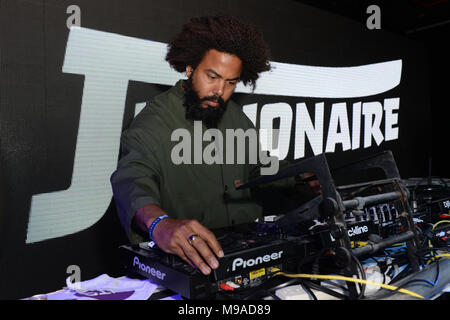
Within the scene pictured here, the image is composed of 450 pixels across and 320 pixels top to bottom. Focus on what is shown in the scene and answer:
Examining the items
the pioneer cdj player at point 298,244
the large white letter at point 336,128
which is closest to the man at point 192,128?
the pioneer cdj player at point 298,244

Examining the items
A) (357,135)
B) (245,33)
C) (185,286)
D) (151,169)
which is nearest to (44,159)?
(151,169)

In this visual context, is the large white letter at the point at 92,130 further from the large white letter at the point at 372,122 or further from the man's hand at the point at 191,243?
the large white letter at the point at 372,122

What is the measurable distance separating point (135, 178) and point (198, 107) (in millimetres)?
631

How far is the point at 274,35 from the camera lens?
141 inches

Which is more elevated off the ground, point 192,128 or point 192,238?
point 192,128

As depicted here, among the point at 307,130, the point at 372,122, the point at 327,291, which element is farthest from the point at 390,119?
the point at 327,291

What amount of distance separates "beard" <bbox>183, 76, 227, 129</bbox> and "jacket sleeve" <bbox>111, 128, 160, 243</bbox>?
11.6 inches

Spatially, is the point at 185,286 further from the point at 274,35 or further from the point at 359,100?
the point at 359,100

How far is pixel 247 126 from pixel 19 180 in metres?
1.52

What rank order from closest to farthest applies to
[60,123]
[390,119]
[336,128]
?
[60,123] → [336,128] → [390,119]

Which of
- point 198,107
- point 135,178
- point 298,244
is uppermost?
point 198,107

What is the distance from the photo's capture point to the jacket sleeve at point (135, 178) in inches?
48.2

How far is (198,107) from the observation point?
1.82m

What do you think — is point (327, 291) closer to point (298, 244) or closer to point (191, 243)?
point (298, 244)
